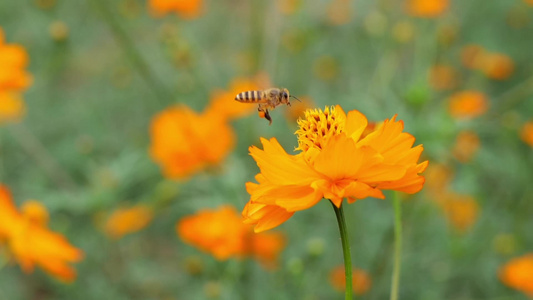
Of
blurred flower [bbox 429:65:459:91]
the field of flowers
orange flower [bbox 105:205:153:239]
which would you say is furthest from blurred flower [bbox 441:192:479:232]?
orange flower [bbox 105:205:153:239]

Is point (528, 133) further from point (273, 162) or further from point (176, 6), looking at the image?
point (273, 162)

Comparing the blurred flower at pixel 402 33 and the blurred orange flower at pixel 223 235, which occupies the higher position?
the blurred flower at pixel 402 33

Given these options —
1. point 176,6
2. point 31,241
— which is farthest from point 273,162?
point 176,6

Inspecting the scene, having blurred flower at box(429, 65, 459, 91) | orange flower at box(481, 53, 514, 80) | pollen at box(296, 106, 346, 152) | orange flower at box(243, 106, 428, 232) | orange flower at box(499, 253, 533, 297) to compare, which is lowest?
orange flower at box(243, 106, 428, 232)

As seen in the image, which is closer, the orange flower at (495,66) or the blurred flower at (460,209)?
the blurred flower at (460,209)

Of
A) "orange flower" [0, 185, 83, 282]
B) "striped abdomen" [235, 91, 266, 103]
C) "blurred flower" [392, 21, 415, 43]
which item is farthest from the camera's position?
"blurred flower" [392, 21, 415, 43]

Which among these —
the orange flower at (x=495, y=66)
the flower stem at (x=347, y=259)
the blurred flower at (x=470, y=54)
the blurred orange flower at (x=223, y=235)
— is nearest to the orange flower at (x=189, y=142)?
the blurred orange flower at (x=223, y=235)

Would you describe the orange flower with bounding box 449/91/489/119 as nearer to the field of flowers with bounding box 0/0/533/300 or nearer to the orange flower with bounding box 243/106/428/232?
the field of flowers with bounding box 0/0/533/300

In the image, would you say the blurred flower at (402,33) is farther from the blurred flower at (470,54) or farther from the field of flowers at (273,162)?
the blurred flower at (470,54)
